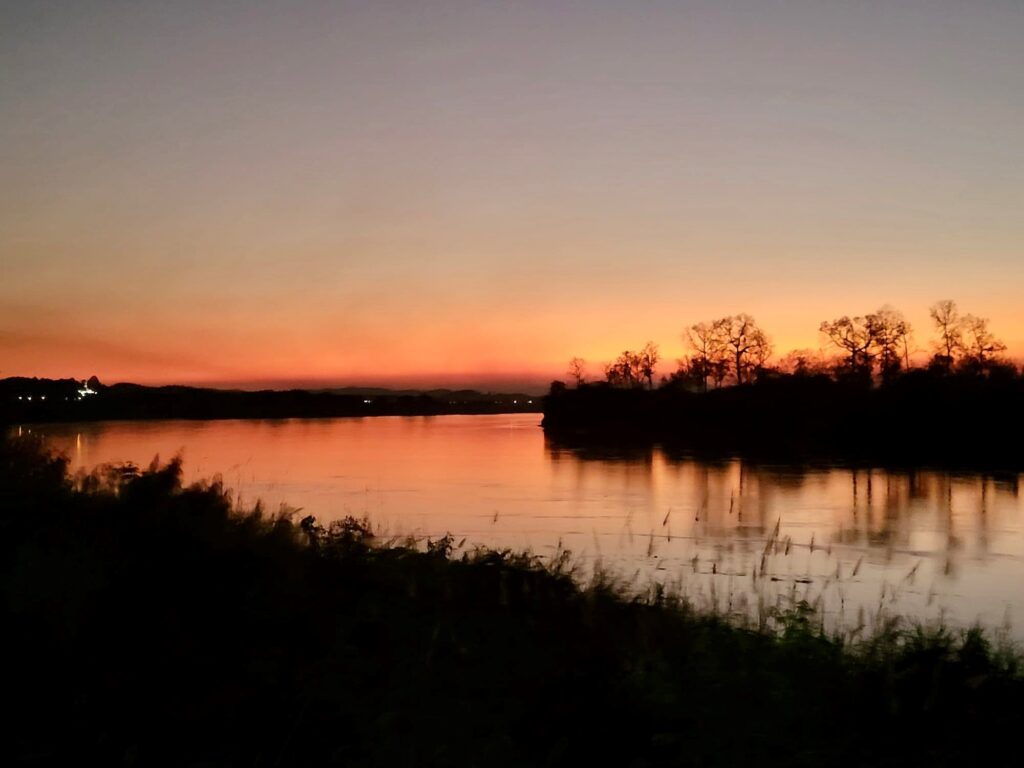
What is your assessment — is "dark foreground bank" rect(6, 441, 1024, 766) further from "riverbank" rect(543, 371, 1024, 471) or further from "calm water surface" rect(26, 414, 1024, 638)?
"riverbank" rect(543, 371, 1024, 471)

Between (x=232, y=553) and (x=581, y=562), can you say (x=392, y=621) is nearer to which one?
(x=232, y=553)

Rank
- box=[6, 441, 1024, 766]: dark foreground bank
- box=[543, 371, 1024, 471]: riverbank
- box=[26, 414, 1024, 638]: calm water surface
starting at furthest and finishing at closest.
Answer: box=[543, 371, 1024, 471]: riverbank < box=[26, 414, 1024, 638]: calm water surface < box=[6, 441, 1024, 766]: dark foreground bank

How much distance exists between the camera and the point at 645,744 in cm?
627

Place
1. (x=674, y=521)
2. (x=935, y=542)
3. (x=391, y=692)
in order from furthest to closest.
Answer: (x=674, y=521) → (x=935, y=542) → (x=391, y=692)

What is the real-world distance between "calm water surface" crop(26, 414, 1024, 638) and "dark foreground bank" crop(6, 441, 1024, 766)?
313cm

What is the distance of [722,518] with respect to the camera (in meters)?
25.7

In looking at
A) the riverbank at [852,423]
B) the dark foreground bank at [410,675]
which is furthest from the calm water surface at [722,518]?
the riverbank at [852,423]

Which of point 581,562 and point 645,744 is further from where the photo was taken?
point 581,562

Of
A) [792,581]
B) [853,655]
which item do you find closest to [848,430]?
[792,581]

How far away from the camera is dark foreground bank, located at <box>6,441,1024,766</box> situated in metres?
5.96

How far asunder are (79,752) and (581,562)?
10.8 m

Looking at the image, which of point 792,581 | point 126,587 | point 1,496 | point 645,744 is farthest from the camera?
point 792,581

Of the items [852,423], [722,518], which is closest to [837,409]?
[852,423]

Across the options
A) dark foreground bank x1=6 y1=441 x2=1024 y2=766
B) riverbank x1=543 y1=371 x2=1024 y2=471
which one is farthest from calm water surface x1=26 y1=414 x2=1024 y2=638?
riverbank x1=543 y1=371 x2=1024 y2=471
